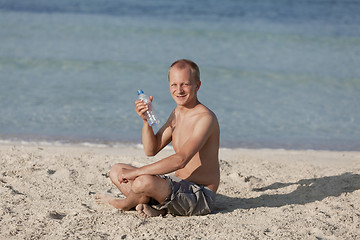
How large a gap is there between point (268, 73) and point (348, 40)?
4.27 metres

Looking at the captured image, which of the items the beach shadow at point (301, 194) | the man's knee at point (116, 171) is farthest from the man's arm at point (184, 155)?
the beach shadow at point (301, 194)

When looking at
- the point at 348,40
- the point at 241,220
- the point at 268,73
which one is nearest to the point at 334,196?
the point at 241,220

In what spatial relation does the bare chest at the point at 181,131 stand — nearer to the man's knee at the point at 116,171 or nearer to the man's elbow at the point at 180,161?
the man's elbow at the point at 180,161

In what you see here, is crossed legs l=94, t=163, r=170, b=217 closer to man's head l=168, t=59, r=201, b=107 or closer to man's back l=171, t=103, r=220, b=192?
man's back l=171, t=103, r=220, b=192

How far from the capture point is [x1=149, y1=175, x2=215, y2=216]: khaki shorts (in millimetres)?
3574

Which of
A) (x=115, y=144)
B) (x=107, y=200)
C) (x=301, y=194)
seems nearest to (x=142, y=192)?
(x=107, y=200)

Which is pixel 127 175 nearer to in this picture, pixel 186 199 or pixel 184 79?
pixel 186 199

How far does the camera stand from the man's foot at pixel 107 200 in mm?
3773

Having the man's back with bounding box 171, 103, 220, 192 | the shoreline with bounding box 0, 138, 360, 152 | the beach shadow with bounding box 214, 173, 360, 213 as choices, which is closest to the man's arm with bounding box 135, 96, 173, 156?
the man's back with bounding box 171, 103, 220, 192

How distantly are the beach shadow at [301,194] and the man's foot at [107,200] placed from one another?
0.74m

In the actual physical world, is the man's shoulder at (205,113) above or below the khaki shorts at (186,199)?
above

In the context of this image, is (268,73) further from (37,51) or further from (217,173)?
(217,173)

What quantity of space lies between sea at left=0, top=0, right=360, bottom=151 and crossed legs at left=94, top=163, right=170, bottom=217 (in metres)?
2.31

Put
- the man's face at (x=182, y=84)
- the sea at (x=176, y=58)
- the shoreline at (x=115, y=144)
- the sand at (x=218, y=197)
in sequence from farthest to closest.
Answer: the sea at (x=176, y=58) → the shoreline at (x=115, y=144) → the man's face at (x=182, y=84) → the sand at (x=218, y=197)
